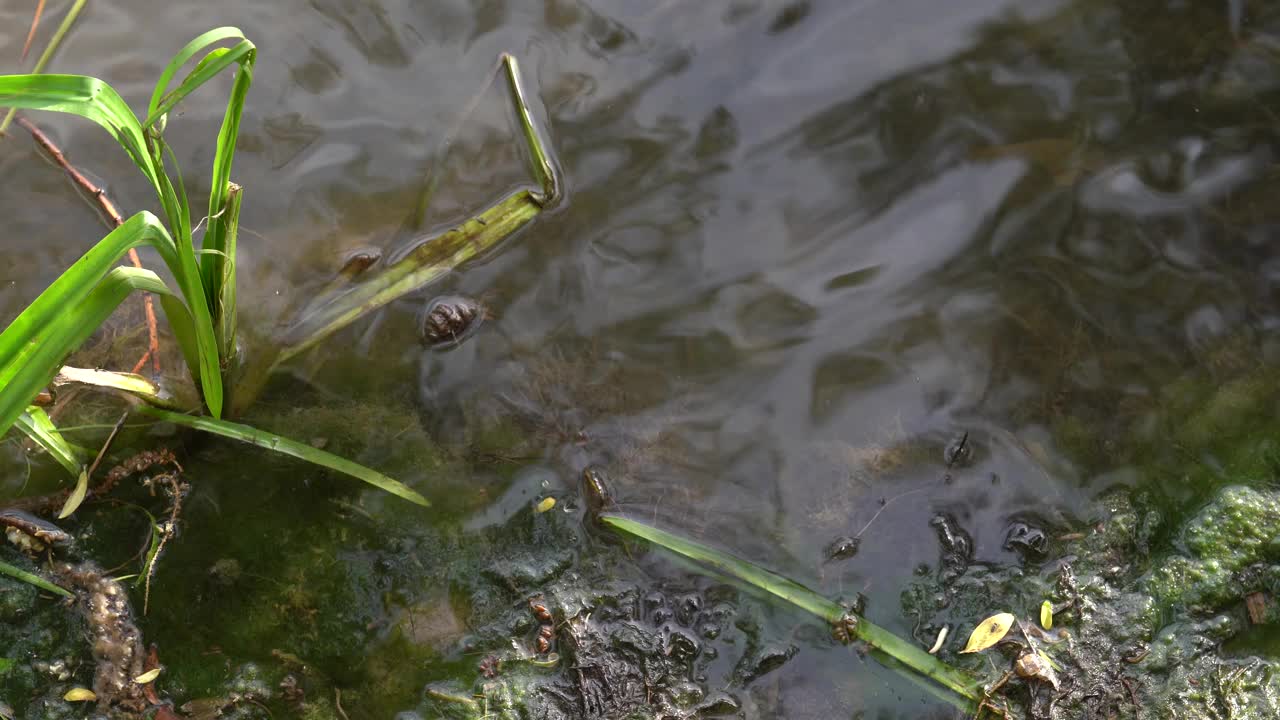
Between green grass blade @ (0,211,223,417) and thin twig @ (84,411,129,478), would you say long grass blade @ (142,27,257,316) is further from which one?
thin twig @ (84,411,129,478)

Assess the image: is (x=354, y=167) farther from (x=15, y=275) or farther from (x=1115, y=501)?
(x=1115, y=501)

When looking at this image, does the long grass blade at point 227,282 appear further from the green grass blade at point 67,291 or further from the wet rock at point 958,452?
the wet rock at point 958,452

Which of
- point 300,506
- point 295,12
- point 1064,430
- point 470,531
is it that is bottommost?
point 1064,430

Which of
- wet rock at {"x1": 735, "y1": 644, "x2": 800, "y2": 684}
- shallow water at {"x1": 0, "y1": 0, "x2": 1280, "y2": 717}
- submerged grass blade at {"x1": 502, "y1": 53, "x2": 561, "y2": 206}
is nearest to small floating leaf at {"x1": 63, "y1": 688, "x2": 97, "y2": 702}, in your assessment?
shallow water at {"x1": 0, "y1": 0, "x2": 1280, "y2": 717}

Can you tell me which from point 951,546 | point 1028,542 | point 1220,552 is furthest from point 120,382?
point 1220,552

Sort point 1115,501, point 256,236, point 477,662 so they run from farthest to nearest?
point 256,236
point 1115,501
point 477,662

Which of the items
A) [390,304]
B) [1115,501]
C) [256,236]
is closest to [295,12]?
[256,236]

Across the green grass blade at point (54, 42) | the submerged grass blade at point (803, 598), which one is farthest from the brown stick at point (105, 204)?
the submerged grass blade at point (803, 598)
